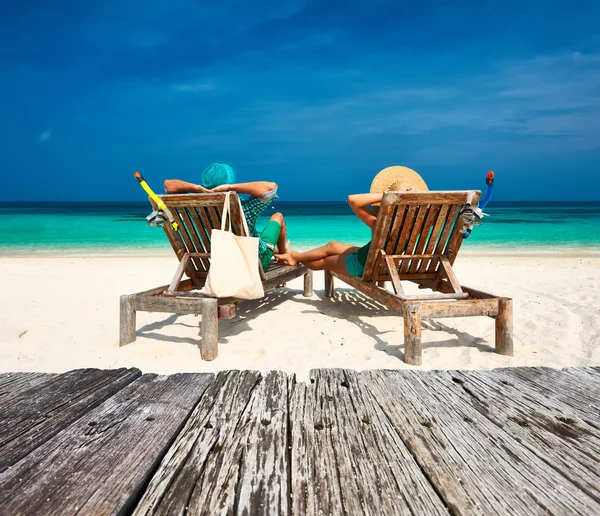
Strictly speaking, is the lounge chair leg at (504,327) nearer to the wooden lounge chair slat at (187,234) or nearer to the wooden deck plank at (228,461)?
the wooden deck plank at (228,461)

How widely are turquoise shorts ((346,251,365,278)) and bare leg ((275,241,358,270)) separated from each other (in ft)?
0.76

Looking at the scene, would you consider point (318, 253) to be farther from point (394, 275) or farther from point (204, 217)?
point (204, 217)

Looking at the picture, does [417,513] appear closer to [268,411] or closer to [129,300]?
[268,411]

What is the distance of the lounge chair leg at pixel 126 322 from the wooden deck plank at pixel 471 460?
8.81 ft

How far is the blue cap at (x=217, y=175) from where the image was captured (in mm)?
3873

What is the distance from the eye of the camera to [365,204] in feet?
12.8

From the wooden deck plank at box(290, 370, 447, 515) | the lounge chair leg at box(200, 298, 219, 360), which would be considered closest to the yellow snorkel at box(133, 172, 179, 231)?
the lounge chair leg at box(200, 298, 219, 360)

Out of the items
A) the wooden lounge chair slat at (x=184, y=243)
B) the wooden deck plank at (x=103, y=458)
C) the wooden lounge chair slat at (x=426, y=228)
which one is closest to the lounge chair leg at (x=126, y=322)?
the wooden lounge chair slat at (x=184, y=243)

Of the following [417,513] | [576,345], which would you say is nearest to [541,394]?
[417,513]

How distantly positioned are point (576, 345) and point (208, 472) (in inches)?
147

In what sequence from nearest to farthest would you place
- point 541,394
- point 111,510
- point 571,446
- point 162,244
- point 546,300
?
1. point 111,510
2. point 571,446
3. point 541,394
4. point 546,300
5. point 162,244

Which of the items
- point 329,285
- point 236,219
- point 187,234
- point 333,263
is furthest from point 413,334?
point 329,285

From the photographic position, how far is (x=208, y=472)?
3.80 ft

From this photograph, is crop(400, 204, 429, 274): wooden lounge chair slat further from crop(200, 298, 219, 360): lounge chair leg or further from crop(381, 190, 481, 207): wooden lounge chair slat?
crop(200, 298, 219, 360): lounge chair leg
